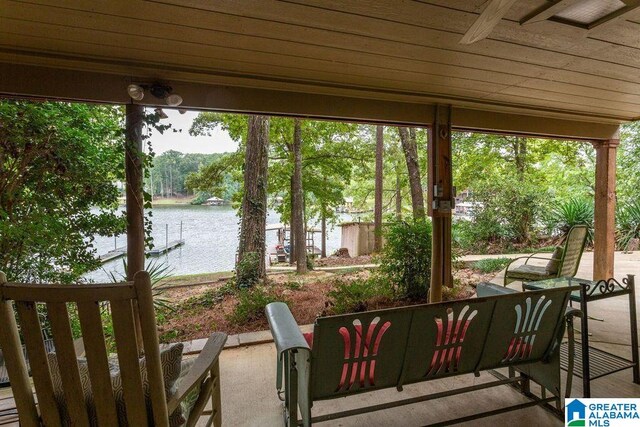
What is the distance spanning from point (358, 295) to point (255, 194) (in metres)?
2.11

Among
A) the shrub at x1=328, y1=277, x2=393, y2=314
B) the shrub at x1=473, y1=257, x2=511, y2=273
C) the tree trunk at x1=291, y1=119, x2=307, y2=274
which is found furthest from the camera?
the tree trunk at x1=291, y1=119, x2=307, y2=274

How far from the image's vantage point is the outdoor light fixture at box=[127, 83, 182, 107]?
2242mm

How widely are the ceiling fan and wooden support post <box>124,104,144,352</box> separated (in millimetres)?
2247

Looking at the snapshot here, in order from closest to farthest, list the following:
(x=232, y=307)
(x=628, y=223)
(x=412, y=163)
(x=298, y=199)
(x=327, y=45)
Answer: (x=327, y=45) < (x=232, y=307) < (x=412, y=163) < (x=628, y=223) < (x=298, y=199)

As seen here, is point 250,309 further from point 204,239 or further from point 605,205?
point 605,205

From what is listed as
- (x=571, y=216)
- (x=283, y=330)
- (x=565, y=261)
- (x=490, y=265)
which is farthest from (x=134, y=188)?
(x=571, y=216)

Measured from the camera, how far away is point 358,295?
3855mm

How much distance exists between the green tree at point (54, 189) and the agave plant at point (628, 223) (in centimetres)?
863

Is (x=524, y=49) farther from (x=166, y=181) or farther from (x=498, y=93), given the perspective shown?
(x=166, y=181)

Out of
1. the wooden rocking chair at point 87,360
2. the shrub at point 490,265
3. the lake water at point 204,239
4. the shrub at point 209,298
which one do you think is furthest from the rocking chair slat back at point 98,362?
the shrub at point 490,265

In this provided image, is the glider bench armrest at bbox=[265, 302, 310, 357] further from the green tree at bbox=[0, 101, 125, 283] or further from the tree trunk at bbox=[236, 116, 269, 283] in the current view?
the tree trunk at bbox=[236, 116, 269, 283]

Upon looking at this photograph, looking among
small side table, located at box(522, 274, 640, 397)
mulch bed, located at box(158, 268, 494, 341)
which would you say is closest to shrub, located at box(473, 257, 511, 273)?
mulch bed, located at box(158, 268, 494, 341)

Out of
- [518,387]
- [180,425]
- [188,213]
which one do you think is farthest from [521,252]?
[180,425]

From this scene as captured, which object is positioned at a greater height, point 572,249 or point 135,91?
point 135,91
